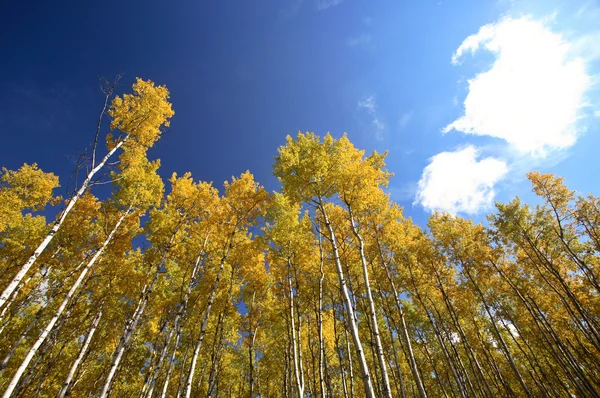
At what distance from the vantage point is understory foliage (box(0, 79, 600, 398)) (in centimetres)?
987

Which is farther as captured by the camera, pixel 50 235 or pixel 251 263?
pixel 251 263

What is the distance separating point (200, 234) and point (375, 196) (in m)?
8.11

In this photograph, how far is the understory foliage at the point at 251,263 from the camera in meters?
9.87

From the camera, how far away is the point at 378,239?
12.9 metres

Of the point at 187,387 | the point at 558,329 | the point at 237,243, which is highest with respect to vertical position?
the point at 237,243

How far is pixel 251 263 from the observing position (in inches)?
483

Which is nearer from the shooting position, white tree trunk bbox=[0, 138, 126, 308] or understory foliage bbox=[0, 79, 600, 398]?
white tree trunk bbox=[0, 138, 126, 308]

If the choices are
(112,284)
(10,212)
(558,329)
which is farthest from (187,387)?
(558,329)

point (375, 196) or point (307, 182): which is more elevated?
point (307, 182)

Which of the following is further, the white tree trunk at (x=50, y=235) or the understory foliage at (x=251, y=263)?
the understory foliage at (x=251, y=263)

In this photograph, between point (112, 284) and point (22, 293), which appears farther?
point (22, 293)

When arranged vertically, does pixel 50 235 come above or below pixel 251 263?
below

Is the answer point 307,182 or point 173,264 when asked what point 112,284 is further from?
point 307,182

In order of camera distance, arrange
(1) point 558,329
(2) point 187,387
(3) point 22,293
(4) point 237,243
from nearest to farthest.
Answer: (2) point 187,387 → (4) point 237,243 → (3) point 22,293 → (1) point 558,329
